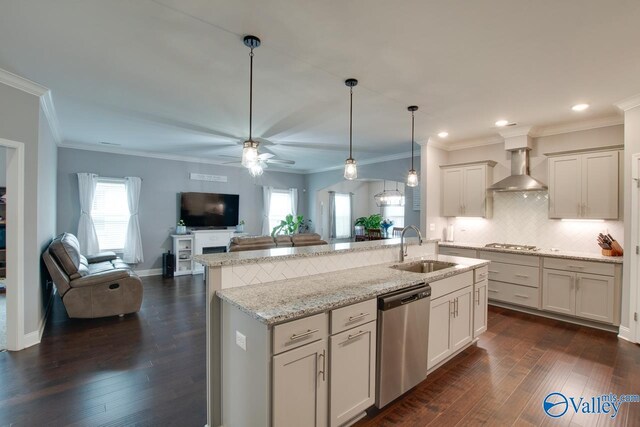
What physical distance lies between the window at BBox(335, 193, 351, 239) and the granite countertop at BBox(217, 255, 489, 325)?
7508mm

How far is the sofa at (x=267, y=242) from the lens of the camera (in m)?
4.39

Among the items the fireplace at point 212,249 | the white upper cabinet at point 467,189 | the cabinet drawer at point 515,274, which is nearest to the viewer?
the cabinet drawer at point 515,274

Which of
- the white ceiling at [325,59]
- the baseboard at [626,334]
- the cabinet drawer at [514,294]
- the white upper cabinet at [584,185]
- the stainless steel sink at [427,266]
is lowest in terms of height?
the baseboard at [626,334]

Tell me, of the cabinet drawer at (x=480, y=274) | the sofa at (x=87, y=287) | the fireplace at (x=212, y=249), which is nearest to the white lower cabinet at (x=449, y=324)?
the cabinet drawer at (x=480, y=274)

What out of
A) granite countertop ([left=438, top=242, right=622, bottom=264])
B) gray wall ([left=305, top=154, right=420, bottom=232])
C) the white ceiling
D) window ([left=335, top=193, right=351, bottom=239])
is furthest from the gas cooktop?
window ([left=335, top=193, right=351, bottom=239])

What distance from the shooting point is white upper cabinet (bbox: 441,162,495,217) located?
16.3 feet

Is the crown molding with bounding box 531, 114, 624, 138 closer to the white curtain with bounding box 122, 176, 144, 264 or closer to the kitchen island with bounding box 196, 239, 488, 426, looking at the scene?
the kitchen island with bounding box 196, 239, 488, 426

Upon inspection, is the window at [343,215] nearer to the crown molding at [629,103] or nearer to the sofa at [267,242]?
the sofa at [267,242]

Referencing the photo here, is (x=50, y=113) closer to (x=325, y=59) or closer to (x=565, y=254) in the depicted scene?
(x=325, y=59)

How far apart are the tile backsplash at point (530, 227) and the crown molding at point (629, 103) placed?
1479mm

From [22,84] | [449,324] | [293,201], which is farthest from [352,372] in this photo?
[293,201]

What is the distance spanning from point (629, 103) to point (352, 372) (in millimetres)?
4123

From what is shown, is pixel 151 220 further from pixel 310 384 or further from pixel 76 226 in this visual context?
pixel 310 384

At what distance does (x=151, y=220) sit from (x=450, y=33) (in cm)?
662
